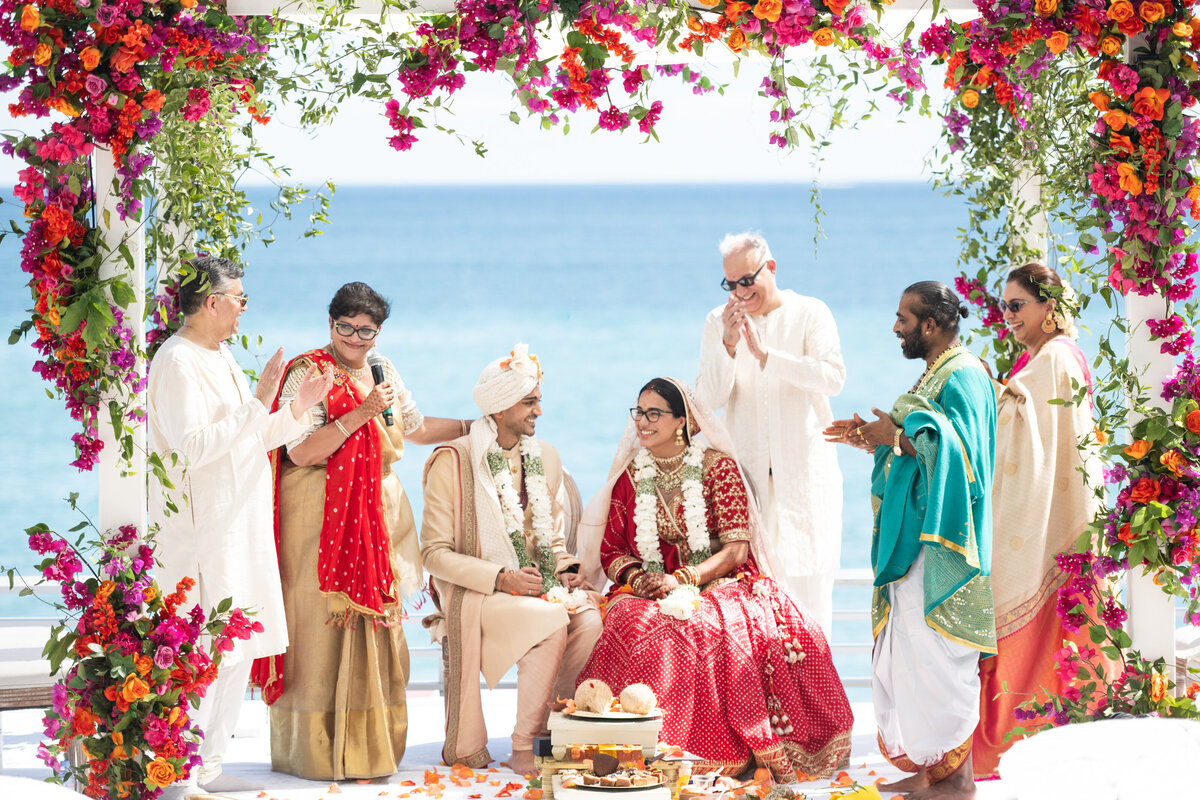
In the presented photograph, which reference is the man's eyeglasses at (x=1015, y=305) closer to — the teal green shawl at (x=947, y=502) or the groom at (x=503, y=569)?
the teal green shawl at (x=947, y=502)

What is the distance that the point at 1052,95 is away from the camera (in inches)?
192

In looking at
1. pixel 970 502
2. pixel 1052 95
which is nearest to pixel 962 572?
pixel 970 502

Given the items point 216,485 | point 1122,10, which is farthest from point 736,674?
point 1122,10

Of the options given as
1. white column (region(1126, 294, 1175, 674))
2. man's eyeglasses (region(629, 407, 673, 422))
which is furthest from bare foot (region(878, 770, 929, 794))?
man's eyeglasses (region(629, 407, 673, 422))

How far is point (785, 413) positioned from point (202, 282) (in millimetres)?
2604

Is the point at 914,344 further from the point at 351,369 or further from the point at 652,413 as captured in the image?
the point at 351,369

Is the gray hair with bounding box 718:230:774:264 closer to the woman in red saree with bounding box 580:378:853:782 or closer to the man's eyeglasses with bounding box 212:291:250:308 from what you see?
the woman in red saree with bounding box 580:378:853:782

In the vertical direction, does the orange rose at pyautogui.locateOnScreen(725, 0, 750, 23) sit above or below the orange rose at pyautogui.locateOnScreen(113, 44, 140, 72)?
above

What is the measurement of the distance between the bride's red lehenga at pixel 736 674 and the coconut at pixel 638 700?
24cm

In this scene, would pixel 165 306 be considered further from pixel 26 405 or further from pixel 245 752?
pixel 26 405

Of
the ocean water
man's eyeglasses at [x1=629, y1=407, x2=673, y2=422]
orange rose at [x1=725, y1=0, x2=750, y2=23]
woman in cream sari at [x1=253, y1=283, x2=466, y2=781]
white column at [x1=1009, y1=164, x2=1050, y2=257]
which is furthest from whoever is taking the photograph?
the ocean water

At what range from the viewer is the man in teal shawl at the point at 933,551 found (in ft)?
16.1

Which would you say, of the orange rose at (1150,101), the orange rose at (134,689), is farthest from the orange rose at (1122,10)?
the orange rose at (134,689)

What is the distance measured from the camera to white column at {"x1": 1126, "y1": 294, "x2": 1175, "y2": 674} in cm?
458
